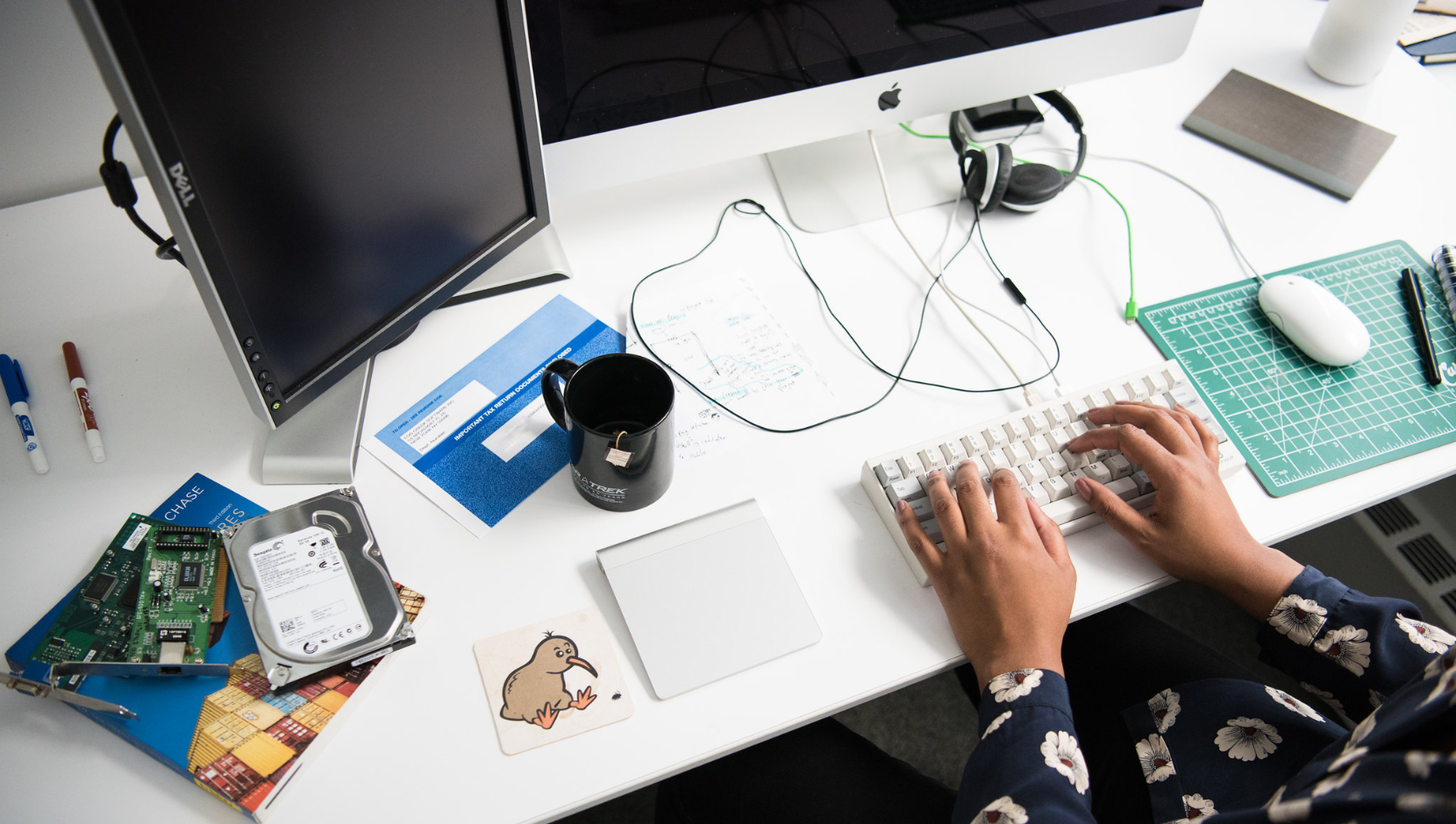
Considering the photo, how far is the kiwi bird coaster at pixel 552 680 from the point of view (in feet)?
2.16

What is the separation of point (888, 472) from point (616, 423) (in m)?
0.26

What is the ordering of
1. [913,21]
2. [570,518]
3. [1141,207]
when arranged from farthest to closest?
[1141,207], [913,21], [570,518]

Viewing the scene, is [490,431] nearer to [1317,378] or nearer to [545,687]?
[545,687]

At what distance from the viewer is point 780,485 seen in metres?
0.80

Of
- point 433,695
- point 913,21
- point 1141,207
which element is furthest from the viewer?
point 1141,207

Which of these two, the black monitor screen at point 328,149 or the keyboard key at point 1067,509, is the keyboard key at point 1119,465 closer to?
the keyboard key at point 1067,509

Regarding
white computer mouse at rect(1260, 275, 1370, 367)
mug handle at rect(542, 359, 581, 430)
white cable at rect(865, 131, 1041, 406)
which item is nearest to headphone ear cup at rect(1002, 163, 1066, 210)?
white cable at rect(865, 131, 1041, 406)

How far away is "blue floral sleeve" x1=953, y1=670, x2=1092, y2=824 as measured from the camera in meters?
0.64

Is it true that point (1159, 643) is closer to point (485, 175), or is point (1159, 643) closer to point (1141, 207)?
point (1141, 207)

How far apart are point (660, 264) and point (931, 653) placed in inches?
20.2

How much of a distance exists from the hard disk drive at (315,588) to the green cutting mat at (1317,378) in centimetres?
83

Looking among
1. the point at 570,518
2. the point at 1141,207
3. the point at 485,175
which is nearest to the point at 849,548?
the point at 570,518

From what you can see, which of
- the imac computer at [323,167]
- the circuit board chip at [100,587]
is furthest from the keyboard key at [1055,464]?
the circuit board chip at [100,587]

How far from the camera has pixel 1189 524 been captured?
0.75 meters
